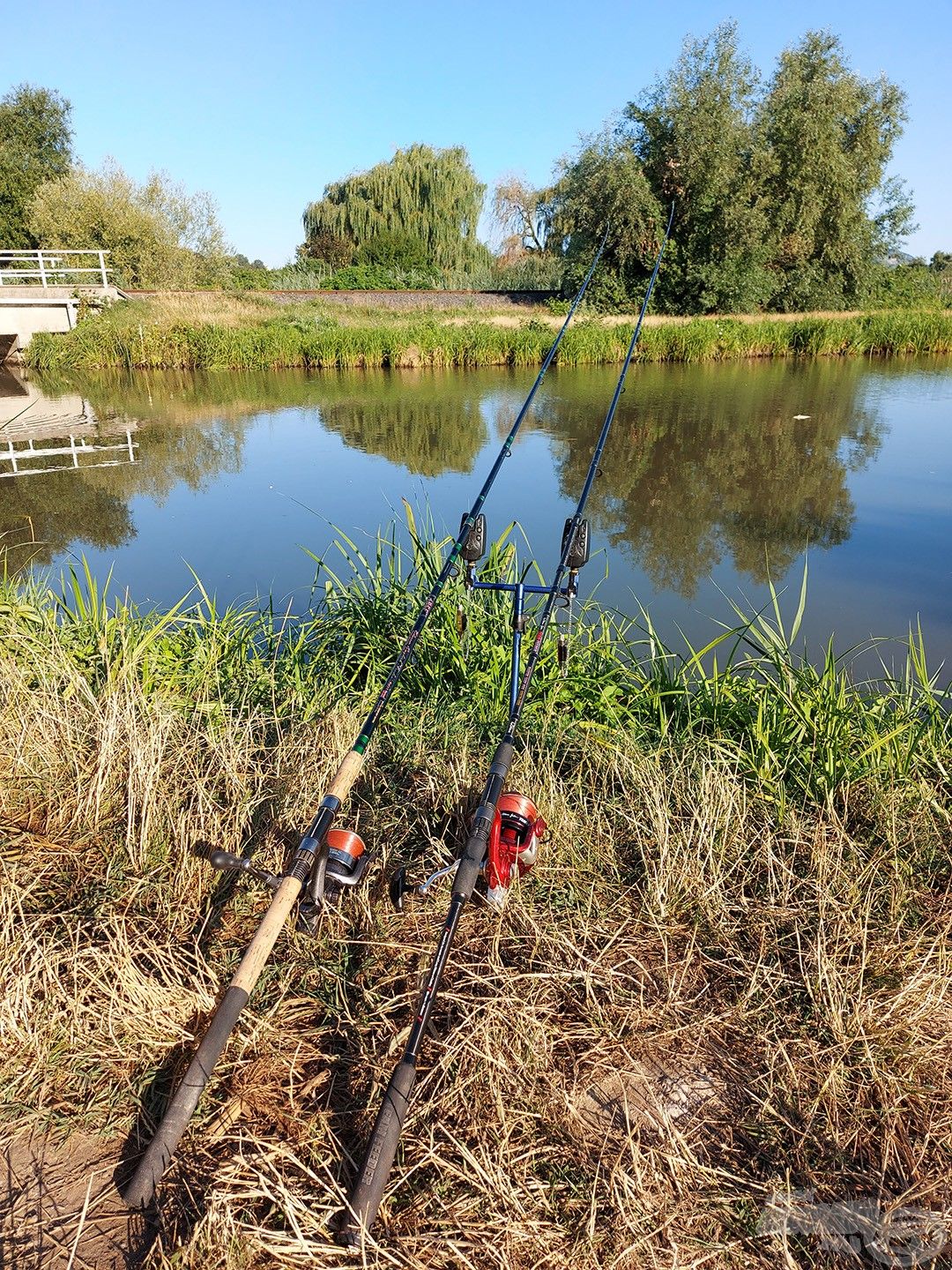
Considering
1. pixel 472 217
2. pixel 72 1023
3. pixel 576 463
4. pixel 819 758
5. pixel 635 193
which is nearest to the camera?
pixel 72 1023

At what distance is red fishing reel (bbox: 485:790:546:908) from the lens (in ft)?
5.95

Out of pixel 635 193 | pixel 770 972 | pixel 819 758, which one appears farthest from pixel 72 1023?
pixel 635 193

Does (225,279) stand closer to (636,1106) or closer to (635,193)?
(635,193)

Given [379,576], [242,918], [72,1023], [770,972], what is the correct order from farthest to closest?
[379,576] < [242,918] < [770,972] < [72,1023]

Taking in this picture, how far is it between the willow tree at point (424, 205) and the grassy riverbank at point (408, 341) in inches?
530

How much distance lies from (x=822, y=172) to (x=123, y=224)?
20.2 m

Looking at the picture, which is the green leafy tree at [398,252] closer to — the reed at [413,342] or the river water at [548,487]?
the reed at [413,342]

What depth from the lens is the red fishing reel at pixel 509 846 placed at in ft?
5.95

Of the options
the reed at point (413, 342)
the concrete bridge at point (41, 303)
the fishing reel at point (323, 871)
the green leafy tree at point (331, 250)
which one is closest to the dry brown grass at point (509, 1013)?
the fishing reel at point (323, 871)

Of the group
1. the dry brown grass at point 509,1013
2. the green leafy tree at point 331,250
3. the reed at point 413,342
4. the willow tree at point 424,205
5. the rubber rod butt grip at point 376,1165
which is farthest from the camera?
the green leafy tree at point 331,250

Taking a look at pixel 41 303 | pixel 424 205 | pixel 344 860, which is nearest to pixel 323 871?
pixel 344 860

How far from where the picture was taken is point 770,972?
170 centimetres

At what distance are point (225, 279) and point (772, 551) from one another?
24.0m

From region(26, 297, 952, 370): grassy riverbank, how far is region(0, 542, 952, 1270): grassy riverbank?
15.7 meters
